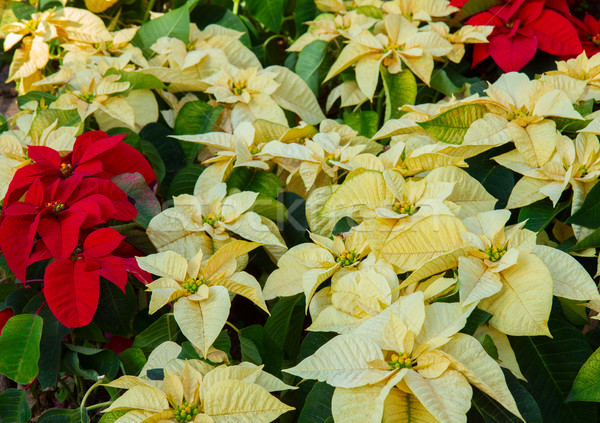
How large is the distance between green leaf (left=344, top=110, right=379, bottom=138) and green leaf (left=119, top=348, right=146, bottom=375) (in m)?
0.59

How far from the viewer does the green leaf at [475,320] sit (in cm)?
66

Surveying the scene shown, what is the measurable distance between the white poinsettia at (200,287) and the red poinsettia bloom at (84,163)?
0.21 metres

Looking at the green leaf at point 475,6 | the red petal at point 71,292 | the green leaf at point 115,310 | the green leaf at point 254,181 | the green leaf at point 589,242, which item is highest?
the green leaf at point 475,6

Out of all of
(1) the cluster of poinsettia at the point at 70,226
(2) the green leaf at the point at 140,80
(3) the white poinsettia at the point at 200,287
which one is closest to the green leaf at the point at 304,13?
(2) the green leaf at the point at 140,80

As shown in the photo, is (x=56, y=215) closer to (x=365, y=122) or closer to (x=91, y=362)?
(x=91, y=362)

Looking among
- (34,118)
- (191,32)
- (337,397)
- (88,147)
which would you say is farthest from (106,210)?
(191,32)

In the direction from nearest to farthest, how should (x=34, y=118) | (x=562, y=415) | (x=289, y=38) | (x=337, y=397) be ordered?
1. (x=337, y=397)
2. (x=562, y=415)
3. (x=34, y=118)
4. (x=289, y=38)

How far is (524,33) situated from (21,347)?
1065 millimetres

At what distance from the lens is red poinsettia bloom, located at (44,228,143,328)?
75 centimetres

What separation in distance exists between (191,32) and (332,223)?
2.12 ft

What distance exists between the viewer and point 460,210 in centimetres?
79

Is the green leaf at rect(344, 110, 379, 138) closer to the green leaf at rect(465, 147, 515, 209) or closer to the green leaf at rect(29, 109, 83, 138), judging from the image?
the green leaf at rect(465, 147, 515, 209)

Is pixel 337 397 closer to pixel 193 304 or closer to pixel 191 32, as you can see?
pixel 193 304

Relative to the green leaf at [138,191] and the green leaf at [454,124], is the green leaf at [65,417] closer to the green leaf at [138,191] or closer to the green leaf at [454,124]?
the green leaf at [138,191]
